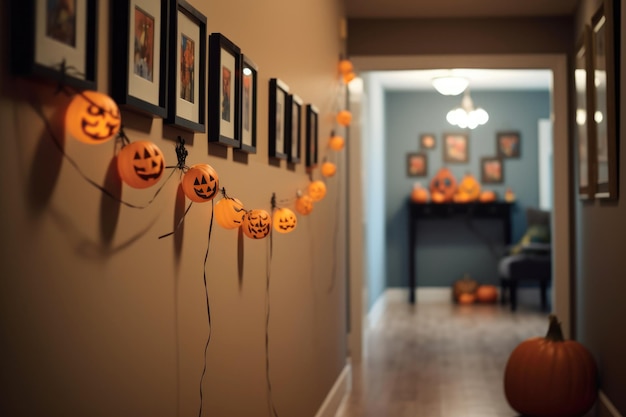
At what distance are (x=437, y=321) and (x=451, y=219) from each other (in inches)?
79.5

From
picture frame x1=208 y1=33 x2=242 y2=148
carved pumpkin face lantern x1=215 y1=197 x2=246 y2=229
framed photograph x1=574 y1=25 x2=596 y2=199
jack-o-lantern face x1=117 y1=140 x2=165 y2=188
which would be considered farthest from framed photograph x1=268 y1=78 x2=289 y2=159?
framed photograph x1=574 y1=25 x2=596 y2=199

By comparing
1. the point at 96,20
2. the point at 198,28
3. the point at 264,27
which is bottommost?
the point at 96,20

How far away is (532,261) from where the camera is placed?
27.6 ft

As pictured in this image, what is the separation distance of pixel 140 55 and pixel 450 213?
26.2ft

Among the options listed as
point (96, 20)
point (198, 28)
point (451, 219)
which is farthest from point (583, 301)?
point (451, 219)

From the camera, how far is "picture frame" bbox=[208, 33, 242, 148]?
6.11 feet

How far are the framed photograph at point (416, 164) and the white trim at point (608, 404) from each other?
565cm

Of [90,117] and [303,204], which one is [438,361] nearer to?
[303,204]

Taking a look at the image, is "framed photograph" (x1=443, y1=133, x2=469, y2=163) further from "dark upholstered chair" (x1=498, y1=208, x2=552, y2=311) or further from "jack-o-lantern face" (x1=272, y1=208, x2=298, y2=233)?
"jack-o-lantern face" (x1=272, y1=208, x2=298, y2=233)

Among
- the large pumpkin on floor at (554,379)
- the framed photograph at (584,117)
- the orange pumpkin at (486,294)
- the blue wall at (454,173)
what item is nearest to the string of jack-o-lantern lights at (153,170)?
the large pumpkin on floor at (554,379)

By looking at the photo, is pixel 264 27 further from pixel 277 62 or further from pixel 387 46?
pixel 387 46

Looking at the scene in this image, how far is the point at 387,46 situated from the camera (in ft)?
17.2

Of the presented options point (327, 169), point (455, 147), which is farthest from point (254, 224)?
point (455, 147)

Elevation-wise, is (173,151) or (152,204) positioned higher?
(173,151)
